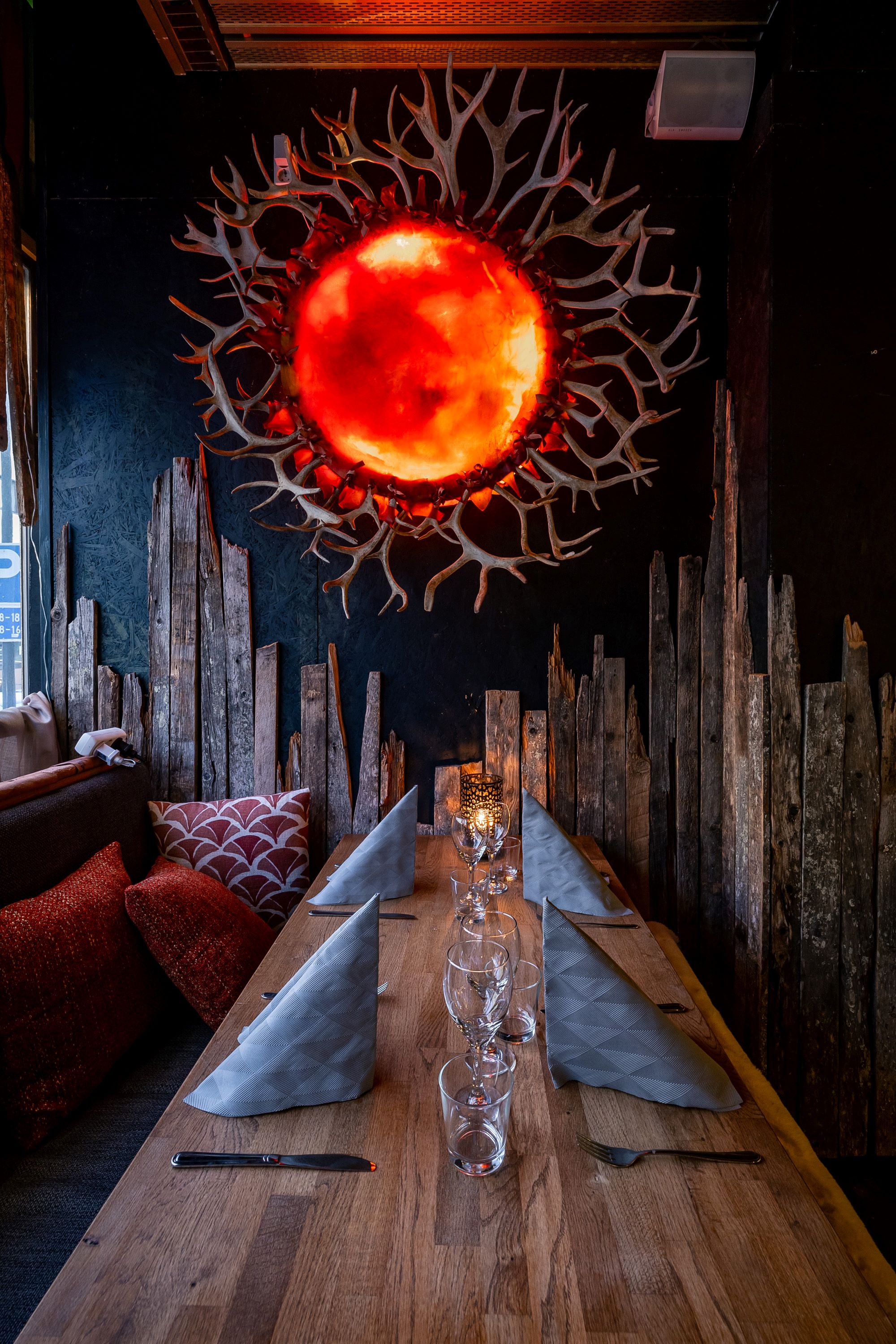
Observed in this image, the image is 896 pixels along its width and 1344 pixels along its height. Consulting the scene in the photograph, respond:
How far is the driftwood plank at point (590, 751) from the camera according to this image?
8.26ft

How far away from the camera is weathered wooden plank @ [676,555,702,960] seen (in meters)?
2.47

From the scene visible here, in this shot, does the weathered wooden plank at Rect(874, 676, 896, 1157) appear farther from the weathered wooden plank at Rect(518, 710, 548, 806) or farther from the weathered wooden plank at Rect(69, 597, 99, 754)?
the weathered wooden plank at Rect(69, 597, 99, 754)

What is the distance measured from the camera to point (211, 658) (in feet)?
8.37

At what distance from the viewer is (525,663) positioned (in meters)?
2.55

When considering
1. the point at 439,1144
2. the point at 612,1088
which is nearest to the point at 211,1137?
the point at 439,1144

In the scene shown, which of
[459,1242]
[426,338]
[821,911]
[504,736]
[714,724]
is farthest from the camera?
[504,736]

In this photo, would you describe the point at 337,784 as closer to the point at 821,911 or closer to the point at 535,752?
the point at 535,752

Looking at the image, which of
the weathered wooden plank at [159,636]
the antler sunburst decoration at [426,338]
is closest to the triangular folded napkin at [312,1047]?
the antler sunburst decoration at [426,338]

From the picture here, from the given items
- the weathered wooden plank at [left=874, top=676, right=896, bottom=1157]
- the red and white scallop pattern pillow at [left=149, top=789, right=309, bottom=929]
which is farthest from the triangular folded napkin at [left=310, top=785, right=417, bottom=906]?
the weathered wooden plank at [left=874, top=676, right=896, bottom=1157]

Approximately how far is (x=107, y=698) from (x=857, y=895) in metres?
2.36

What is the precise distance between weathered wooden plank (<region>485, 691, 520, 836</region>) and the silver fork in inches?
59.7

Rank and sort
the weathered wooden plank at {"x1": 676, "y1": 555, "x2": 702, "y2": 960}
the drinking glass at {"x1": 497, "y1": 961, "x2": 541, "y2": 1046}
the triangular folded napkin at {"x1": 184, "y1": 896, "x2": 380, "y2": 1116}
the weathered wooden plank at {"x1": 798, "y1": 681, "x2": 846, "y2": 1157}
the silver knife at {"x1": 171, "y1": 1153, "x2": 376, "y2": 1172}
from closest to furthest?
the silver knife at {"x1": 171, "y1": 1153, "x2": 376, "y2": 1172} → the triangular folded napkin at {"x1": 184, "y1": 896, "x2": 380, "y2": 1116} → the drinking glass at {"x1": 497, "y1": 961, "x2": 541, "y2": 1046} → the weathered wooden plank at {"x1": 798, "y1": 681, "x2": 846, "y2": 1157} → the weathered wooden plank at {"x1": 676, "y1": 555, "x2": 702, "y2": 960}

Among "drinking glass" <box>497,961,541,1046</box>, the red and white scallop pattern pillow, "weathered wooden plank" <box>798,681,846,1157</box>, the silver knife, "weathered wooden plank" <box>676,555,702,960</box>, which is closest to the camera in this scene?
the silver knife

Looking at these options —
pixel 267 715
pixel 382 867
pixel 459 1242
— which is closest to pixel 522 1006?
pixel 459 1242
